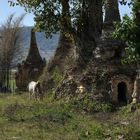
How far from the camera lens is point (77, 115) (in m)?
25.4

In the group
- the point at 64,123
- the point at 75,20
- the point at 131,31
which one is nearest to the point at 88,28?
the point at 75,20

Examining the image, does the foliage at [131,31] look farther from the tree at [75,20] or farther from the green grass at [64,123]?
the tree at [75,20]

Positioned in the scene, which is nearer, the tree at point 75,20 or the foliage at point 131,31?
the foliage at point 131,31

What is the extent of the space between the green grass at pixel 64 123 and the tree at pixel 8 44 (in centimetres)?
3281

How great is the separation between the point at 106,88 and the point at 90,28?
5.65m

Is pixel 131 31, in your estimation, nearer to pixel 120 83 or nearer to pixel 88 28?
pixel 120 83

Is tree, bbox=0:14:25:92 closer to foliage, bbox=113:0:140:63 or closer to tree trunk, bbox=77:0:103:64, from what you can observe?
tree trunk, bbox=77:0:103:64

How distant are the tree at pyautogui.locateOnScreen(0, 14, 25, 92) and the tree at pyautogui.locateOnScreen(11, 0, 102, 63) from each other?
28524 millimetres

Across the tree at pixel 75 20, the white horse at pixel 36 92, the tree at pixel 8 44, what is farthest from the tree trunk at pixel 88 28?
the tree at pixel 8 44

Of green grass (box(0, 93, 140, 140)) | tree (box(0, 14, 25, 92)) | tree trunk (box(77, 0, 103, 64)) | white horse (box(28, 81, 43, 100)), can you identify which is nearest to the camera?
green grass (box(0, 93, 140, 140))

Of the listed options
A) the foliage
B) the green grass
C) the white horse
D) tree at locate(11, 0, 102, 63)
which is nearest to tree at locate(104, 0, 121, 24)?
Result: tree at locate(11, 0, 102, 63)

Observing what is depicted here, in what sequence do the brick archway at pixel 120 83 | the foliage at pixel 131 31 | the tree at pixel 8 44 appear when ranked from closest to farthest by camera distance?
the foliage at pixel 131 31, the brick archway at pixel 120 83, the tree at pixel 8 44

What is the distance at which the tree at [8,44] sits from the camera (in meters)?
61.6

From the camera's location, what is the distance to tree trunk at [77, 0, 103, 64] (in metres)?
32.7
